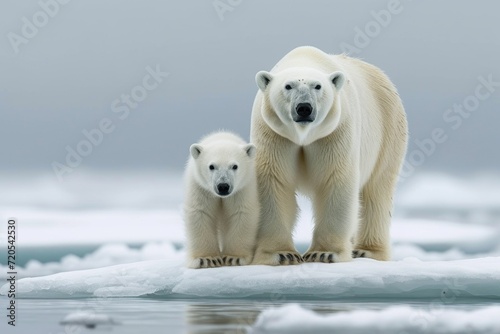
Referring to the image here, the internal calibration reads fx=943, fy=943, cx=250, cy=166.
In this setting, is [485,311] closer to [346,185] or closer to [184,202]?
[346,185]

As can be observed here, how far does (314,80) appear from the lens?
916cm

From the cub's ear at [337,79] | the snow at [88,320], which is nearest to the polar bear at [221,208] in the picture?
the cub's ear at [337,79]

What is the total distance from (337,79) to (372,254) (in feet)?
9.00

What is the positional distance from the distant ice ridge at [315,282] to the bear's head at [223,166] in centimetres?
84

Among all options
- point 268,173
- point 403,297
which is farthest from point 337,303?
point 268,173

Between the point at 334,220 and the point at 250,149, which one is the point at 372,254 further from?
the point at 250,149

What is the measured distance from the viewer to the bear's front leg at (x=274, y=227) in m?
9.68

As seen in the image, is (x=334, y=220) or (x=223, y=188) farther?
(x=334, y=220)

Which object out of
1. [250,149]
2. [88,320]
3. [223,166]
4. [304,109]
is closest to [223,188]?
[223,166]

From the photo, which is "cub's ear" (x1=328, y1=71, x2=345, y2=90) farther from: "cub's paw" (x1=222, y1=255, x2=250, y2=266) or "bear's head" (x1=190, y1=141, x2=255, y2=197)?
"cub's paw" (x1=222, y1=255, x2=250, y2=266)

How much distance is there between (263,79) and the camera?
9.49 m

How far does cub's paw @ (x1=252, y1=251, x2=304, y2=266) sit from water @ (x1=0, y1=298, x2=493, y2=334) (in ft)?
2.49

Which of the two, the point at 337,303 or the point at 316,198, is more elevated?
the point at 316,198

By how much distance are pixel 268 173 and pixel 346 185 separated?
2.66 feet
